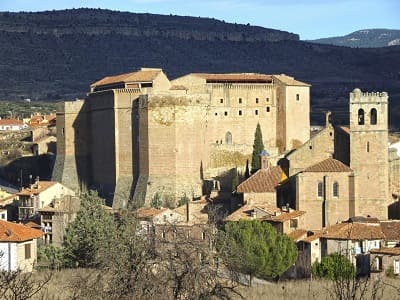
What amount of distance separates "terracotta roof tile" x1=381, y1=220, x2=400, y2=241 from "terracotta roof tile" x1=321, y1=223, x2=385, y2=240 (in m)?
0.21

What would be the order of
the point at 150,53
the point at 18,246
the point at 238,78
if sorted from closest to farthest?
1. the point at 18,246
2. the point at 238,78
3. the point at 150,53

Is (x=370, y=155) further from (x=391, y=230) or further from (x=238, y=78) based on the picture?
(x=238, y=78)

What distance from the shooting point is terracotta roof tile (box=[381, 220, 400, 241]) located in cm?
3597

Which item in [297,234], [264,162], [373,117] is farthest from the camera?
[264,162]

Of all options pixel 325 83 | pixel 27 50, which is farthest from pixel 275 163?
pixel 27 50

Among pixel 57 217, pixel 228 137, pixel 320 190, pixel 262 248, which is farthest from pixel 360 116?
pixel 228 137

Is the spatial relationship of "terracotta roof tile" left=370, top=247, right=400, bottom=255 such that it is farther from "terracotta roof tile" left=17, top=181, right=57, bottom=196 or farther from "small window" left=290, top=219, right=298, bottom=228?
"terracotta roof tile" left=17, top=181, right=57, bottom=196

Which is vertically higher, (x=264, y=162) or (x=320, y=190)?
(x=264, y=162)

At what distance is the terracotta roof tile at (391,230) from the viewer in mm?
35969

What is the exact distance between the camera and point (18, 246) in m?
32.3

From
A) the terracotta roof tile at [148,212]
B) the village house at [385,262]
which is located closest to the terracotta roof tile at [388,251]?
the village house at [385,262]

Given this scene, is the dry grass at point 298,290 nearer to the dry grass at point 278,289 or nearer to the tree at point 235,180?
the dry grass at point 278,289

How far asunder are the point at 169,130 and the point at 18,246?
1444 centimetres

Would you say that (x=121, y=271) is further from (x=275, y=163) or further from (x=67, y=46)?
(x=67, y=46)
